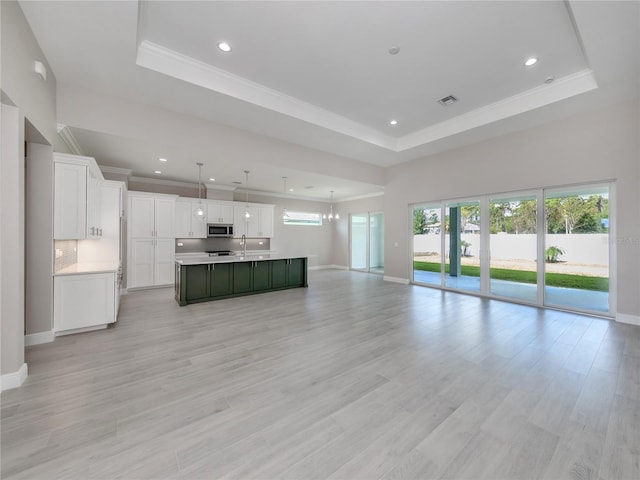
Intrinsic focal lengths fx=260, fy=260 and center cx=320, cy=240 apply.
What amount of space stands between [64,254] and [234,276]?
9.02 ft

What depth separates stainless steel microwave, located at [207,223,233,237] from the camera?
25.0 feet

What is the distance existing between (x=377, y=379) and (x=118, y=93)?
507 centimetres

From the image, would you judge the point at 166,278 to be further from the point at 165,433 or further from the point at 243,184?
the point at 165,433

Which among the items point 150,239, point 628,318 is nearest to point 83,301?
point 150,239

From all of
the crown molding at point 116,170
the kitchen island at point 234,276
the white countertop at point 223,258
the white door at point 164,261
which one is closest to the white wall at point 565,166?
the kitchen island at point 234,276

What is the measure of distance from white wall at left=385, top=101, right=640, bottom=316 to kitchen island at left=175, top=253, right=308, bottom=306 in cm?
381

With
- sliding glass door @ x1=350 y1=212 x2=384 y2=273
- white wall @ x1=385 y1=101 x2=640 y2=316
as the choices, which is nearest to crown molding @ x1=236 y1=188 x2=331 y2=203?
sliding glass door @ x1=350 y1=212 x2=384 y2=273

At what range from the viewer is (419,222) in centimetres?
713

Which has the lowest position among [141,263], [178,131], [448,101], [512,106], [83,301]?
[83,301]

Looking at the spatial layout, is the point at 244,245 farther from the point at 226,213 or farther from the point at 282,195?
the point at 282,195

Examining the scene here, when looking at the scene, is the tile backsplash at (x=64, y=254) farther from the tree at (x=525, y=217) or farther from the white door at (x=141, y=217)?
the tree at (x=525, y=217)

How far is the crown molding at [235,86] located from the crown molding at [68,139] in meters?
1.57

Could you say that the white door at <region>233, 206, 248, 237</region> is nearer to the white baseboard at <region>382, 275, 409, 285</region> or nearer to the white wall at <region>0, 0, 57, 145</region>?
the white baseboard at <region>382, 275, 409, 285</region>

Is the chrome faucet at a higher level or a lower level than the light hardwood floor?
higher
